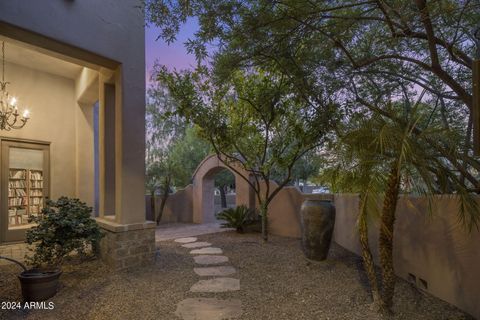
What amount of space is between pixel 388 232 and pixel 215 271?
8.57 ft

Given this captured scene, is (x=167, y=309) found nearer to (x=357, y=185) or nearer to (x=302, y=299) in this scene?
(x=302, y=299)

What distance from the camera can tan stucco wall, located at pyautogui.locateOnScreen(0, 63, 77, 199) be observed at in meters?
6.67

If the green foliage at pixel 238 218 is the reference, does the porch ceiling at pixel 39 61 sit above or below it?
above

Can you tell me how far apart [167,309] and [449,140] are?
325 cm

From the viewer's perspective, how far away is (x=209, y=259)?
5.15m

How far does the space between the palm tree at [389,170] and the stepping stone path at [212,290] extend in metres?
1.56

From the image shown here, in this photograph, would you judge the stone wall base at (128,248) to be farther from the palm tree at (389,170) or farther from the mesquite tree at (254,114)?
the palm tree at (389,170)

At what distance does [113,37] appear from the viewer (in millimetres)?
4543

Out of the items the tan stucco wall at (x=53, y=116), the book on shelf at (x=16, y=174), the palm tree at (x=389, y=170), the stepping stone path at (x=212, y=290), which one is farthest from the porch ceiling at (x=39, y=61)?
the palm tree at (x=389, y=170)

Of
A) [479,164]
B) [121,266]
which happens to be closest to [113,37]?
[121,266]

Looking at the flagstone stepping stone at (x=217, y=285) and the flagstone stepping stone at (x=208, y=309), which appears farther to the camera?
the flagstone stepping stone at (x=217, y=285)

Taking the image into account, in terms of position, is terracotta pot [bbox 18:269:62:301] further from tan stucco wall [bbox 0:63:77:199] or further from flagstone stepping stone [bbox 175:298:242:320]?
tan stucco wall [bbox 0:63:77:199]

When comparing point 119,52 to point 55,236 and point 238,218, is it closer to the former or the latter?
point 55,236

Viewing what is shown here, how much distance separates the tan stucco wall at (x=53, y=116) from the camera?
6672 mm
